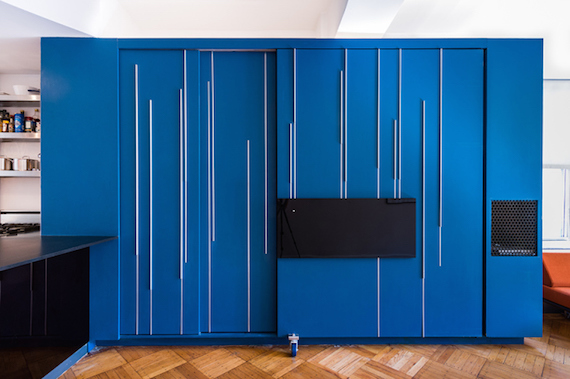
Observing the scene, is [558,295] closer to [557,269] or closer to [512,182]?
[557,269]

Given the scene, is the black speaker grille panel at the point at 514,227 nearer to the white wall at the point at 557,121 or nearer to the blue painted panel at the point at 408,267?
the blue painted panel at the point at 408,267

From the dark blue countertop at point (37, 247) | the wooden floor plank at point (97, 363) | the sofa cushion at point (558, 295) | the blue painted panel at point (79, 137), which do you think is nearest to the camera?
the dark blue countertop at point (37, 247)

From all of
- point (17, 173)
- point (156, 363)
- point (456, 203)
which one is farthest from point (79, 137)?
point (456, 203)

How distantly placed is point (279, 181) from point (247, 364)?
1.42m

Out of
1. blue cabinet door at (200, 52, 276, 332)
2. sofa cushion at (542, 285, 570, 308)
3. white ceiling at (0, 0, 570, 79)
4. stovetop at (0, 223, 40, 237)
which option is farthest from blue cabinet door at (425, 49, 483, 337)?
stovetop at (0, 223, 40, 237)

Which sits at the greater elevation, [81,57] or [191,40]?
[191,40]

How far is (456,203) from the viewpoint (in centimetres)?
228

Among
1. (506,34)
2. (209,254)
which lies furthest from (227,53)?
(506,34)

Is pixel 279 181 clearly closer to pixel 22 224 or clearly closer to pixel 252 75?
pixel 252 75

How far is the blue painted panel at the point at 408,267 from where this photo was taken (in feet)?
7.41

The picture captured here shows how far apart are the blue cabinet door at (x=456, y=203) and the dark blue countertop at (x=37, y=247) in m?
2.61

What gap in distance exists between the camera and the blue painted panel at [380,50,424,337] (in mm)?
2260

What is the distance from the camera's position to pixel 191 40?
225 centimetres

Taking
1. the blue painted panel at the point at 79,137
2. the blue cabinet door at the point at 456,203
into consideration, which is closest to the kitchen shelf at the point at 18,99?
the blue painted panel at the point at 79,137
